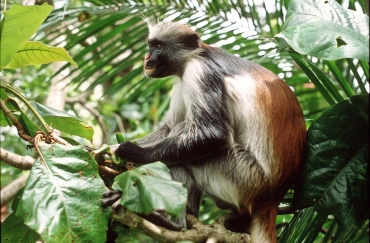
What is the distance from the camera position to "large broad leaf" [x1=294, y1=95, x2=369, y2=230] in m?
2.66

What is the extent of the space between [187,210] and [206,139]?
48 centimetres

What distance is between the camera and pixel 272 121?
332cm

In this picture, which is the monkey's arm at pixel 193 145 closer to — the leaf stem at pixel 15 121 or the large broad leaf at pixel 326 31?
the leaf stem at pixel 15 121

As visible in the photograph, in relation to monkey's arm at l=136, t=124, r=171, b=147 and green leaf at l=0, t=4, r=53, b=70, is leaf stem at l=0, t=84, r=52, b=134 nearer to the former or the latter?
green leaf at l=0, t=4, r=53, b=70

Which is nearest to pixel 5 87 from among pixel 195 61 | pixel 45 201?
pixel 45 201

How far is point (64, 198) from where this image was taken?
2.30m

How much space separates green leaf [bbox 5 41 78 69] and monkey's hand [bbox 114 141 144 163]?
1.93ft

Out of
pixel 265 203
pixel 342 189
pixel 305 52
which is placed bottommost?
pixel 265 203

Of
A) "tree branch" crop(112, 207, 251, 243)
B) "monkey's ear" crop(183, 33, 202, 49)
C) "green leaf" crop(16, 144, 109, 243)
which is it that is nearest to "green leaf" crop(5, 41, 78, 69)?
"green leaf" crop(16, 144, 109, 243)

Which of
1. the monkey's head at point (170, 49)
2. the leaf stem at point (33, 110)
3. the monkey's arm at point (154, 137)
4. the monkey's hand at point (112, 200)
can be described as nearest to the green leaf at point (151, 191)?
the monkey's hand at point (112, 200)

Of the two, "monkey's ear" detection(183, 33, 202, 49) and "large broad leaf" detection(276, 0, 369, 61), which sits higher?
"large broad leaf" detection(276, 0, 369, 61)

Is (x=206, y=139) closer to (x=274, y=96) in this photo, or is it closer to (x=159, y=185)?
(x=274, y=96)

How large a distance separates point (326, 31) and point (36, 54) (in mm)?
1647

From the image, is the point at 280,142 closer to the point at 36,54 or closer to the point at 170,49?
the point at 170,49
